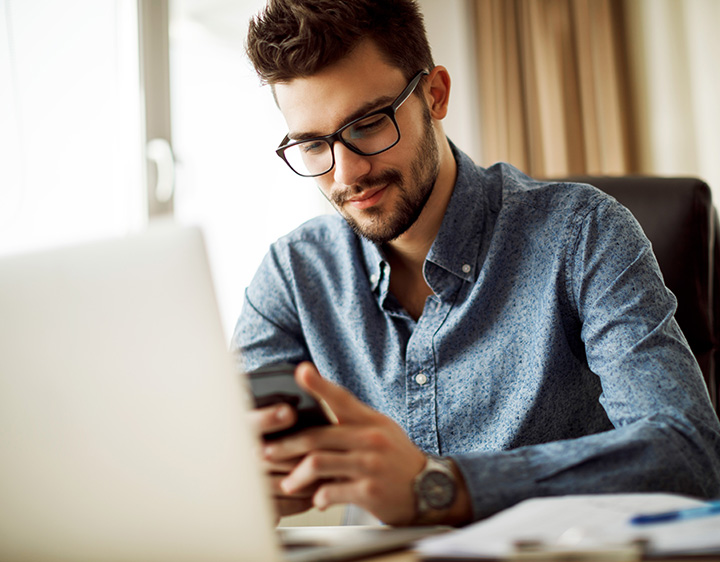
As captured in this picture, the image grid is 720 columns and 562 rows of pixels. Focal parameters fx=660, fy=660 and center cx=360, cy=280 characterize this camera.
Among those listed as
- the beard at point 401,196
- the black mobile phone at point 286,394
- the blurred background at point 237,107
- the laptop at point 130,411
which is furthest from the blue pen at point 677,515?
the blurred background at point 237,107

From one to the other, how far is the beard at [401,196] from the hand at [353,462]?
2.01 feet

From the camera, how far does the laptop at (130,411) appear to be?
1.50 feet

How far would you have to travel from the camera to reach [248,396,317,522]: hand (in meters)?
0.61

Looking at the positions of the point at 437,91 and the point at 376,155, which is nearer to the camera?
the point at 376,155

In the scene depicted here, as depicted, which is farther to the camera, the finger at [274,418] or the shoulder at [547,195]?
the shoulder at [547,195]

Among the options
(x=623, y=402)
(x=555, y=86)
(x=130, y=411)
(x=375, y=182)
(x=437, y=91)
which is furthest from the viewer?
(x=555, y=86)

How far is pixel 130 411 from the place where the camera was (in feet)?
1.56

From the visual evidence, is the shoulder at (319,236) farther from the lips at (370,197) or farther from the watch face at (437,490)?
the watch face at (437,490)

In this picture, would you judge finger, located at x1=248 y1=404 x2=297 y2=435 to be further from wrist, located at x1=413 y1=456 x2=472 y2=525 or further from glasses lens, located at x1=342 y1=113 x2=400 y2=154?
glasses lens, located at x1=342 y1=113 x2=400 y2=154

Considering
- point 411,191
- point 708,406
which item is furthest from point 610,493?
point 411,191

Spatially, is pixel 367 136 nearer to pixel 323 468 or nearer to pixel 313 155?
pixel 313 155

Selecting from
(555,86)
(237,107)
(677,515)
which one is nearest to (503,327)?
(677,515)

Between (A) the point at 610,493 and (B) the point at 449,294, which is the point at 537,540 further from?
(B) the point at 449,294

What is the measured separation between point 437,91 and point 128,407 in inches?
40.8
